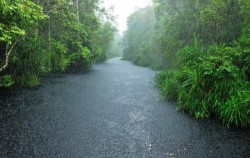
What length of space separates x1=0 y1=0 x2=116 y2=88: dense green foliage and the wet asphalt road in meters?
1.86

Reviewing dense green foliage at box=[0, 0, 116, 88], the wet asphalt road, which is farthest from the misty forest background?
the wet asphalt road

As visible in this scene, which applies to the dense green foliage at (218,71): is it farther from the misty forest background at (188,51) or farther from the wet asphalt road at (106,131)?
the wet asphalt road at (106,131)

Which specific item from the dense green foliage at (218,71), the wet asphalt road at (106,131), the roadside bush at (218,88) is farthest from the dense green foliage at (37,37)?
the roadside bush at (218,88)

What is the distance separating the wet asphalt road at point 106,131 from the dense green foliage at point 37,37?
1.86m

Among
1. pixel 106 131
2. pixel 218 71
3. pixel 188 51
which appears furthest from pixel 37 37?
pixel 218 71

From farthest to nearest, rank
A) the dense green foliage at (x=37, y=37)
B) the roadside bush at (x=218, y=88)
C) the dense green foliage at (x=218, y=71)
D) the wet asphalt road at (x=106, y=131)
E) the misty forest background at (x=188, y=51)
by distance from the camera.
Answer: the dense green foliage at (x=37, y=37) → the misty forest background at (x=188, y=51) → the dense green foliage at (x=218, y=71) → the roadside bush at (x=218, y=88) → the wet asphalt road at (x=106, y=131)

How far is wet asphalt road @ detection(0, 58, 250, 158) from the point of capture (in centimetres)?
614

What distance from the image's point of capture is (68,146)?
6340mm

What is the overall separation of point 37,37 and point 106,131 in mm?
9500

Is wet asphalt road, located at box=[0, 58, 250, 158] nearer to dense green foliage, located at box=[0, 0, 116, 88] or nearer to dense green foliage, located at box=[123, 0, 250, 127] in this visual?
dense green foliage, located at box=[123, 0, 250, 127]

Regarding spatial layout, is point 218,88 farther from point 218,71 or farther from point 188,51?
point 188,51

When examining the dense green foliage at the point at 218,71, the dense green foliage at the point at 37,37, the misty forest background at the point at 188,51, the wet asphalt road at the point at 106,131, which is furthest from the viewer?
the dense green foliage at the point at 37,37

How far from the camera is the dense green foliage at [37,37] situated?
29.6 ft

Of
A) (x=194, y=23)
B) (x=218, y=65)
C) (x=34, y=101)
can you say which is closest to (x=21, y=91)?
(x=34, y=101)
